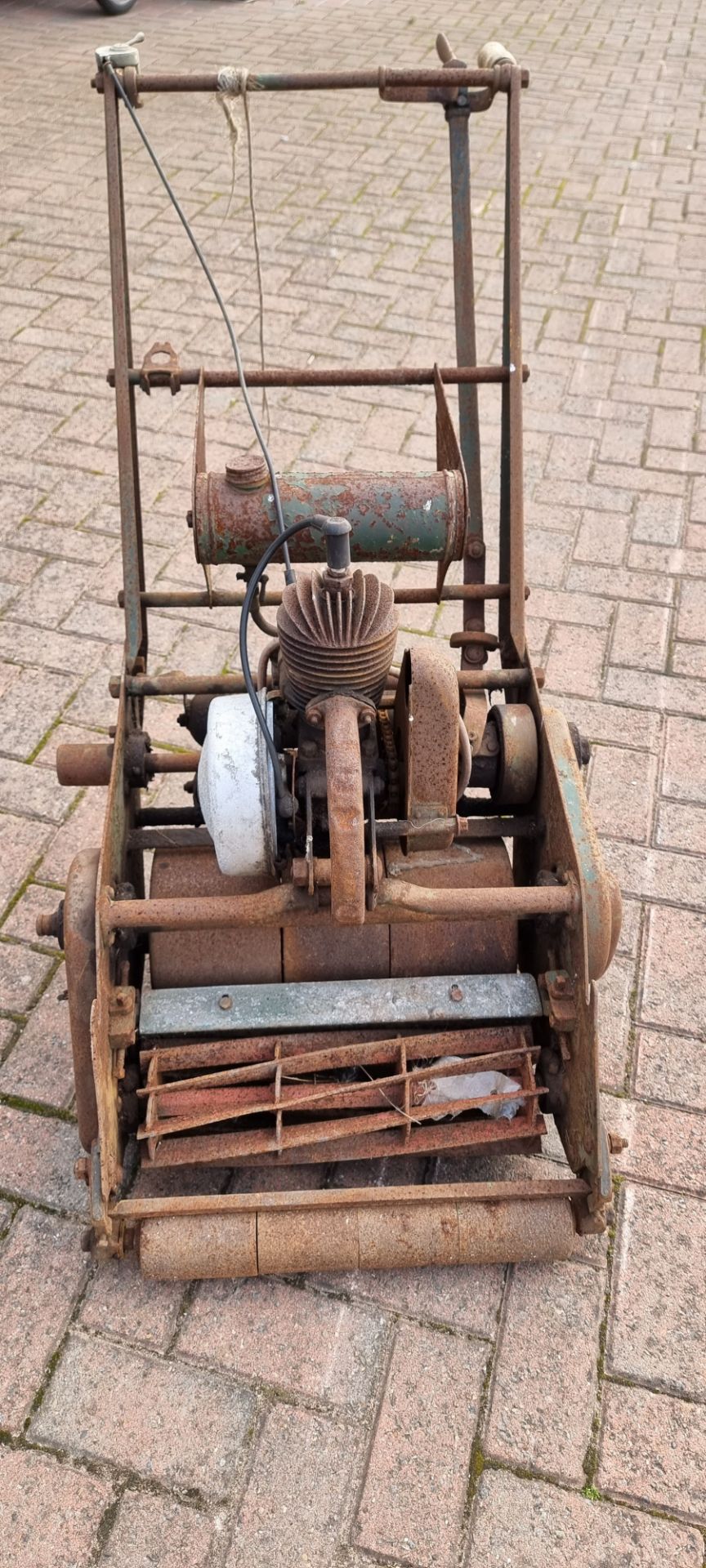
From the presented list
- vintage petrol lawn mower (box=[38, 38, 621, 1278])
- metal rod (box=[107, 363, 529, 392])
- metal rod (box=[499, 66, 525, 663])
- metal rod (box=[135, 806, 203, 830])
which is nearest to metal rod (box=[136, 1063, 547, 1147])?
vintage petrol lawn mower (box=[38, 38, 621, 1278])

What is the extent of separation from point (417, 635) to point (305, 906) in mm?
2124

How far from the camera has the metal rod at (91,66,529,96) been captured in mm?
2816

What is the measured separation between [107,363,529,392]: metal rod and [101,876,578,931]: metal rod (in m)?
1.35

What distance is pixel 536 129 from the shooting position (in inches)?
339

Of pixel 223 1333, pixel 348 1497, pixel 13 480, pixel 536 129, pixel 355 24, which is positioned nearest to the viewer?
pixel 348 1497

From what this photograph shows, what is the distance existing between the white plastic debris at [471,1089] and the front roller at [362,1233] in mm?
200

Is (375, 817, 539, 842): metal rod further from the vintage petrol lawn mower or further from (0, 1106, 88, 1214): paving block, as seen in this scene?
(0, 1106, 88, 1214): paving block

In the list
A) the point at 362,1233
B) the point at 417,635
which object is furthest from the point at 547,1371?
the point at 417,635

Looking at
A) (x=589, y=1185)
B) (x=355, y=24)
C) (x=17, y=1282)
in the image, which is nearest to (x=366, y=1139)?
(x=589, y=1185)

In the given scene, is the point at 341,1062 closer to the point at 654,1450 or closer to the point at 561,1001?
the point at 561,1001

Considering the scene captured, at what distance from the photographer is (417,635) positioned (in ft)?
13.9

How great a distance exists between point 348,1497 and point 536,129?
8986mm

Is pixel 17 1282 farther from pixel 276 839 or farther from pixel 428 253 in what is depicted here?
pixel 428 253

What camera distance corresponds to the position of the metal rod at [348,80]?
282 centimetres
